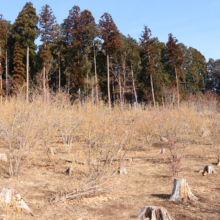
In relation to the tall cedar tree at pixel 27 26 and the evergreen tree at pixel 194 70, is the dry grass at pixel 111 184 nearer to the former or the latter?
the tall cedar tree at pixel 27 26

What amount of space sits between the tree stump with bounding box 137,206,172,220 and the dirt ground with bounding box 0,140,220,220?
0.46 m

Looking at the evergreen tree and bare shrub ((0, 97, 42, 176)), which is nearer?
bare shrub ((0, 97, 42, 176))

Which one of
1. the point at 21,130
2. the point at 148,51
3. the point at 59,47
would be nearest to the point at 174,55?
the point at 148,51

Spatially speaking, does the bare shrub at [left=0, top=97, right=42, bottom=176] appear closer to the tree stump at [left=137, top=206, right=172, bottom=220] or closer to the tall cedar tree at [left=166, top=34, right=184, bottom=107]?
the tree stump at [left=137, top=206, right=172, bottom=220]

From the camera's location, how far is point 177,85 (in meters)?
31.2

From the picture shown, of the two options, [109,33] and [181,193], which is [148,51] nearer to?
[109,33]

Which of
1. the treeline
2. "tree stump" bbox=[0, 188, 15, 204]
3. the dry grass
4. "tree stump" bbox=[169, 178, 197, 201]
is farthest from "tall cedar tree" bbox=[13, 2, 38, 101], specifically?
"tree stump" bbox=[169, 178, 197, 201]

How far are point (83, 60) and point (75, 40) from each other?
2.41 metres

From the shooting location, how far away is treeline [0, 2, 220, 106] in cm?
2512

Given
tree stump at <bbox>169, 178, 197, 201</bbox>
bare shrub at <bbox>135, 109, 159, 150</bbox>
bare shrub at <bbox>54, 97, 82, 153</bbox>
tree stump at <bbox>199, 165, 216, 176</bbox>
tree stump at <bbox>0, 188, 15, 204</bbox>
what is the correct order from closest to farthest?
tree stump at <bbox>0, 188, 15, 204</bbox> < tree stump at <bbox>169, 178, 197, 201</bbox> < tree stump at <bbox>199, 165, 216, 176</bbox> < bare shrub at <bbox>54, 97, 82, 153</bbox> < bare shrub at <bbox>135, 109, 159, 150</bbox>

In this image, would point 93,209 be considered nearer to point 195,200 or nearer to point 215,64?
point 195,200

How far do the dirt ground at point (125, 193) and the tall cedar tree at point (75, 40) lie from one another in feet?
56.1

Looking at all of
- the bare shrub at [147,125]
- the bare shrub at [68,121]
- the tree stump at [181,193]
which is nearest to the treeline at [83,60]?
the bare shrub at [147,125]

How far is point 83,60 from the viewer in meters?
26.6
